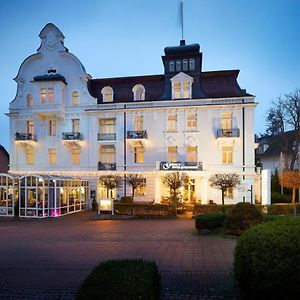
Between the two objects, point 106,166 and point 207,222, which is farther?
point 106,166

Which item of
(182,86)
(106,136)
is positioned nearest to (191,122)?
(182,86)

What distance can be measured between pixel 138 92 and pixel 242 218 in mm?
20623

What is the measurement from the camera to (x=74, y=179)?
1095 inches

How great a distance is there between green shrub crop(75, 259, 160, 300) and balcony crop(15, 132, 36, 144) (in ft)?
96.1

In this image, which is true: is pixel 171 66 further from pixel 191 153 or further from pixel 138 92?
pixel 191 153

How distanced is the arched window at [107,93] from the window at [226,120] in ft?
37.0

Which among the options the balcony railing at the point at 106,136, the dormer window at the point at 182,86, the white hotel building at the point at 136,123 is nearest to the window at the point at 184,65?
the white hotel building at the point at 136,123

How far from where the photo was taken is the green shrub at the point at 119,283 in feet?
13.6

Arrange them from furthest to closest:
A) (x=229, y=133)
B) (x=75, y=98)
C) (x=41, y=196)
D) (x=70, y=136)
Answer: (x=75, y=98)
(x=70, y=136)
(x=229, y=133)
(x=41, y=196)

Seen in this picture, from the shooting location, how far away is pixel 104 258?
974 cm

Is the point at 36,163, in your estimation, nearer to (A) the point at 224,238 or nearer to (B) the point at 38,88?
(B) the point at 38,88

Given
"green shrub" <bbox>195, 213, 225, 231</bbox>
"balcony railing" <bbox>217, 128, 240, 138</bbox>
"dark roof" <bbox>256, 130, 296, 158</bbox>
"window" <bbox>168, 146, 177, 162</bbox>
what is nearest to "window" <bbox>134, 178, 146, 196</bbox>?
"window" <bbox>168, 146, 177, 162</bbox>

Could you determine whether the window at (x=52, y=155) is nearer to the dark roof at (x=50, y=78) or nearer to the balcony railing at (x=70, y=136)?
the balcony railing at (x=70, y=136)

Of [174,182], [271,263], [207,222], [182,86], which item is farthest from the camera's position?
[182,86]
